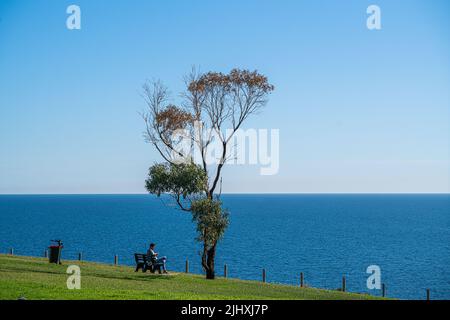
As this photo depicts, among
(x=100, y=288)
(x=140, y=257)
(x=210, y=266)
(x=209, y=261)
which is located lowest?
(x=210, y=266)

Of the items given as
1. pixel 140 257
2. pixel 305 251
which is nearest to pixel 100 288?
pixel 140 257

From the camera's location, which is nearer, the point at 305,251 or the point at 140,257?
Result: the point at 140,257

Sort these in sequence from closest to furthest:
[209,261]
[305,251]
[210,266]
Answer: [210,266], [209,261], [305,251]

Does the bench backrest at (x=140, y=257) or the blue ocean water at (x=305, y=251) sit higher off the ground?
the bench backrest at (x=140, y=257)

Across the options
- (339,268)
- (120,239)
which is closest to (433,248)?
(339,268)

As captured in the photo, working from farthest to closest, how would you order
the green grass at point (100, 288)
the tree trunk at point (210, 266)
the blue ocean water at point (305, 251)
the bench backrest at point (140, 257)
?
the blue ocean water at point (305, 251) → the tree trunk at point (210, 266) → the bench backrest at point (140, 257) → the green grass at point (100, 288)

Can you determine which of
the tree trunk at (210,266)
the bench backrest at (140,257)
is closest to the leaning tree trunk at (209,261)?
the tree trunk at (210,266)

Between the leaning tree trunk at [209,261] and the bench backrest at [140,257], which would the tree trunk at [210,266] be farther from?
the bench backrest at [140,257]


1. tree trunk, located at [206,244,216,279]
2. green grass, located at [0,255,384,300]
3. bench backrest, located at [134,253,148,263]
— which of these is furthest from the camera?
tree trunk, located at [206,244,216,279]

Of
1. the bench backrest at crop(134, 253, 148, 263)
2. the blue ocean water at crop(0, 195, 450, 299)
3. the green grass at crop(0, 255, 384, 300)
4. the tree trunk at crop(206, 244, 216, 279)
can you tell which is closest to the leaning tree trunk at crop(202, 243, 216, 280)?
the tree trunk at crop(206, 244, 216, 279)

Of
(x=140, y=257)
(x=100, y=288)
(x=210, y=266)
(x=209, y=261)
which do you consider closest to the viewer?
(x=100, y=288)

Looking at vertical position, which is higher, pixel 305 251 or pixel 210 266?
pixel 210 266

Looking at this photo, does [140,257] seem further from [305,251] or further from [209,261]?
[305,251]

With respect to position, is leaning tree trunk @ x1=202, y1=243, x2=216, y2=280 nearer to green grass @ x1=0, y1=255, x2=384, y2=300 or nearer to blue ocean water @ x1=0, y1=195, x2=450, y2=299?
green grass @ x1=0, y1=255, x2=384, y2=300
